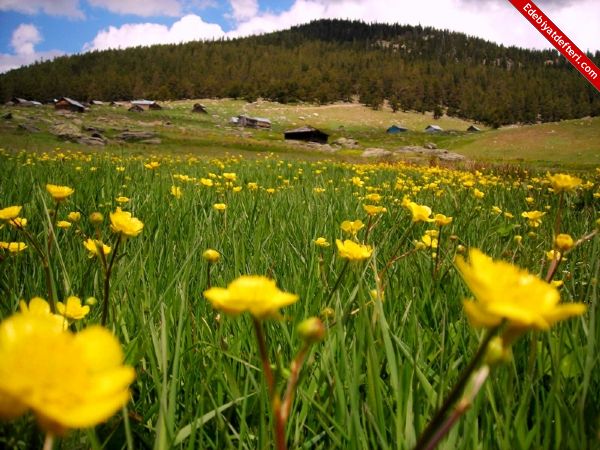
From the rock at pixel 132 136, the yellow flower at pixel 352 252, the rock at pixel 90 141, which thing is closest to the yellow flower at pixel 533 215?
the yellow flower at pixel 352 252

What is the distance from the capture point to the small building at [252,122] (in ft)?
229

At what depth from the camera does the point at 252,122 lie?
71125 mm

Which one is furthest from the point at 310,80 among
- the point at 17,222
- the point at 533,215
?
the point at 17,222

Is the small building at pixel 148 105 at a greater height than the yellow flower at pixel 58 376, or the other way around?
the small building at pixel 148 105

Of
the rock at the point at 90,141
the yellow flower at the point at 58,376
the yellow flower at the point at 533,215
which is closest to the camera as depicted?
the yellow flower at the point at 58,376

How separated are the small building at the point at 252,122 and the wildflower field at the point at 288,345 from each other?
2734 inches

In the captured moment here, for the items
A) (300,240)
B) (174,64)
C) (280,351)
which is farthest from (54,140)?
(174,64)

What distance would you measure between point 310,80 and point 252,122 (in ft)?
146

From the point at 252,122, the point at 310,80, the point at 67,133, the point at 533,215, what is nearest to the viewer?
the point at 533,215

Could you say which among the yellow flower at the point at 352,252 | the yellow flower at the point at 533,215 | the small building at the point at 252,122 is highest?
the small building at the point at 252,122

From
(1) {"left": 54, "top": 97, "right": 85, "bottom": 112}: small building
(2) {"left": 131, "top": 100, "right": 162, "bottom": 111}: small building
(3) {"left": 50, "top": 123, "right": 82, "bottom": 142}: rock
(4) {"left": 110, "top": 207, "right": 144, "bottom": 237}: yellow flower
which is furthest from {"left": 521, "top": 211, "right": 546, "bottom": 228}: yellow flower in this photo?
(2) {"left": 131, "top": 100, "right": 162, "bottom": 111}: small building

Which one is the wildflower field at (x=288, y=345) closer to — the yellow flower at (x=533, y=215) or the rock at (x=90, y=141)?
the yellow flower at (x=533, y=215)

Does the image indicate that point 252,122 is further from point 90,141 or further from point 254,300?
point 254,300

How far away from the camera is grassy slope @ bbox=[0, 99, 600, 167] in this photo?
2259cm
